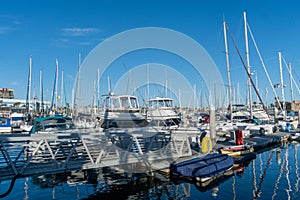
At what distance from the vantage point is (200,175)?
11.6m

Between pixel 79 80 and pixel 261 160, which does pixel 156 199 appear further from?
pixel 79 80

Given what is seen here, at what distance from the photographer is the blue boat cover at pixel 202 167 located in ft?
38.3

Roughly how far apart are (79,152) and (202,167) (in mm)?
6117

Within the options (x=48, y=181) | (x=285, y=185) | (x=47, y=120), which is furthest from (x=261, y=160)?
(x=47, y=120)

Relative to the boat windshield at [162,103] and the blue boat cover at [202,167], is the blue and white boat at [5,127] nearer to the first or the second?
the boat windshield at [162,103]

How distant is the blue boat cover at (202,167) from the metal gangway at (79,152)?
4.21 ft

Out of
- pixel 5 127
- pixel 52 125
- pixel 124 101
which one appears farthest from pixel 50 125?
pixel 5 127

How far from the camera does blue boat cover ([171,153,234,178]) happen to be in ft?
38.3

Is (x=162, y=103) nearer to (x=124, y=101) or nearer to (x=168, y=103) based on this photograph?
(x=168, y=103)

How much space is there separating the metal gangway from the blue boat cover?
1.28 meters

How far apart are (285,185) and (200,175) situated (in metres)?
4.36

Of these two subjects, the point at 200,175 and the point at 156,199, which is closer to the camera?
the point at 156,199

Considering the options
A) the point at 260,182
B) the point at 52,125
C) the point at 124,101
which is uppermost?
the point at 124,101

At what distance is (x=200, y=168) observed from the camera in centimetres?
1184
